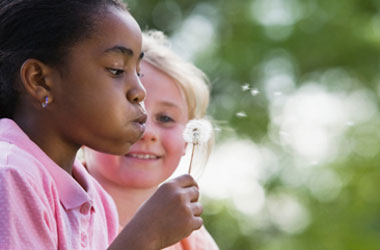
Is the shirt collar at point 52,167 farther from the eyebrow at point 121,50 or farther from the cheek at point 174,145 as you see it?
the cheek at point 174,145

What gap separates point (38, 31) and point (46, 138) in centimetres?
17

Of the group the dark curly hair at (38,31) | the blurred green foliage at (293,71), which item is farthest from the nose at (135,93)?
the blurred green foliage at (293,71)

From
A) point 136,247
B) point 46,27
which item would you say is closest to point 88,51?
point 46,27

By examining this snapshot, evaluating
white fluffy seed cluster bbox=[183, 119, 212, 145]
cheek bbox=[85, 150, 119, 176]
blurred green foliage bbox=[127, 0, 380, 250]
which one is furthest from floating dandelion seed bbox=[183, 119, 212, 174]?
blurred green foliage bbox=[127, 0, 380, 250]

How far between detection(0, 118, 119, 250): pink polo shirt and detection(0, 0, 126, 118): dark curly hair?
0.28 feet

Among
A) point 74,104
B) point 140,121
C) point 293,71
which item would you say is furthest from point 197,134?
point 293,71

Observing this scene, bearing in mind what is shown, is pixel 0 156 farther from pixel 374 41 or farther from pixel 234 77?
pixel 374 41

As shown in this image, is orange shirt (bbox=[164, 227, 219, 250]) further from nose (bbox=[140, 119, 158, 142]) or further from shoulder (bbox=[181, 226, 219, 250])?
nose (bbox=[140, 119, 158, 142])

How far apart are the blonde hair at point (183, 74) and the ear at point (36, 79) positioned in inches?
25.2

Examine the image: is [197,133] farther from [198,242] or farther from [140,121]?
[198,242]

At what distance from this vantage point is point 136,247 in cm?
91

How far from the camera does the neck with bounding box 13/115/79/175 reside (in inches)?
38.1

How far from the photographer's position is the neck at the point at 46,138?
3.18 feet

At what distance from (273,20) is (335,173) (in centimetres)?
123
